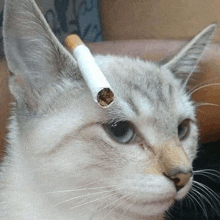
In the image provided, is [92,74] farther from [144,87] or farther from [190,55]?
[190,55]

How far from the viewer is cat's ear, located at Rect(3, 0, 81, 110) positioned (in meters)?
0.51

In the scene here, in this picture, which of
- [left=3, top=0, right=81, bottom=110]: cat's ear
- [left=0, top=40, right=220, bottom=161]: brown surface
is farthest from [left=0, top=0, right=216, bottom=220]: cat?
[left=0, top=40, right=220, bottom=161]: brown surface

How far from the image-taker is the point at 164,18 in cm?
76

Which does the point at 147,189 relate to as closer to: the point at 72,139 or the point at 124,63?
the point at 72,139

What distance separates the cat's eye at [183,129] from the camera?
664 millimetres

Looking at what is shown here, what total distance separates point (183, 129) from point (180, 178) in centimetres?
17

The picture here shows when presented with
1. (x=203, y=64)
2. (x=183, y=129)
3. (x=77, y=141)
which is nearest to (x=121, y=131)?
(x=77, y=141)

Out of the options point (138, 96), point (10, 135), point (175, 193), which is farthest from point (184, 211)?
point (10, 135)

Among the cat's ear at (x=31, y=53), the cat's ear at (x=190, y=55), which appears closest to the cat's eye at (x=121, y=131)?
the cat's ear at (x=31, y=53)

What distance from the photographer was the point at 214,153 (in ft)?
2.65

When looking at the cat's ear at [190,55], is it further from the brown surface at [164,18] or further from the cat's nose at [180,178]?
the cat's nose at [180,178]

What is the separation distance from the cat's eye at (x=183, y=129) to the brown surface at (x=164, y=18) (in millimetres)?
213

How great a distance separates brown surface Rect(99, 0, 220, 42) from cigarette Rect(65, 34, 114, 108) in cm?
19

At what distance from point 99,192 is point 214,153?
404 mm
